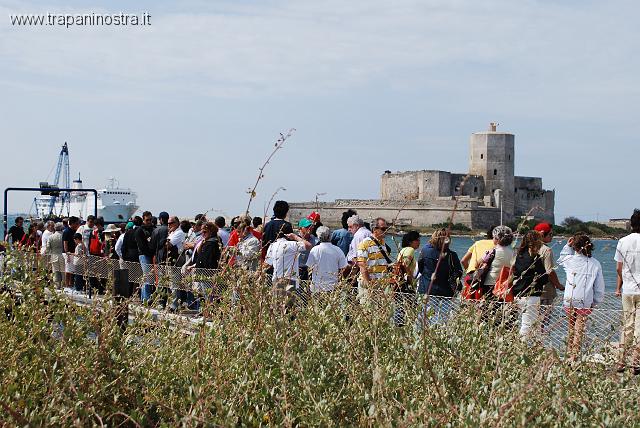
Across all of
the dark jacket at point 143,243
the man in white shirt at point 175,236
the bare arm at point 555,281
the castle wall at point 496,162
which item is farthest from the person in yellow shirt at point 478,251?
the castle wall at point 496,162

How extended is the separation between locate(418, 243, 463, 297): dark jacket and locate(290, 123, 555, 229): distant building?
68.0 metres

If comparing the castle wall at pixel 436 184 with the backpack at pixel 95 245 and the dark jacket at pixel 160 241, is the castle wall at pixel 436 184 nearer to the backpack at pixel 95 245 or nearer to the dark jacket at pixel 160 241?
the backpack at pixel 95 245

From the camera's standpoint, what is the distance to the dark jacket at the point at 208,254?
9312 millimetres

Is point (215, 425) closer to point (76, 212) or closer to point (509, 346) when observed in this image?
point (509, 346)

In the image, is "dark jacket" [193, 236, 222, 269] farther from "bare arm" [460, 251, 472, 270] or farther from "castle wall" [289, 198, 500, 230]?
"castle wall" [289, 198, 500, 230]

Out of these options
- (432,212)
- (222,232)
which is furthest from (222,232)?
(432,212)

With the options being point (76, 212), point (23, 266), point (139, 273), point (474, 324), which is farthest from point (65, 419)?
point (76, 212)

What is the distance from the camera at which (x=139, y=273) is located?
10750 mm

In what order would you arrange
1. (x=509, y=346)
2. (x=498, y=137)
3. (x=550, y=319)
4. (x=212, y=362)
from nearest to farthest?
(x=212, y=362) → (x=509, y=346) → (x=550, y=319) → (x=498, y=137)

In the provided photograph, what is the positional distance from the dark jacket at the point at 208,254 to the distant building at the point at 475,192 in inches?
2637

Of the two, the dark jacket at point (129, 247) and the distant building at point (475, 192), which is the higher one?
the distant building at point (475, 192)

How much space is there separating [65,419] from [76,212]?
61.9 metres

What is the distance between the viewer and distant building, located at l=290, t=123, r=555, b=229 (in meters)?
77.6

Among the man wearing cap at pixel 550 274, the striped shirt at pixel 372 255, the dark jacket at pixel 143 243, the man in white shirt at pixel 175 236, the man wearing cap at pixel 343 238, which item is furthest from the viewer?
the dark jacket at pixel 143 243
